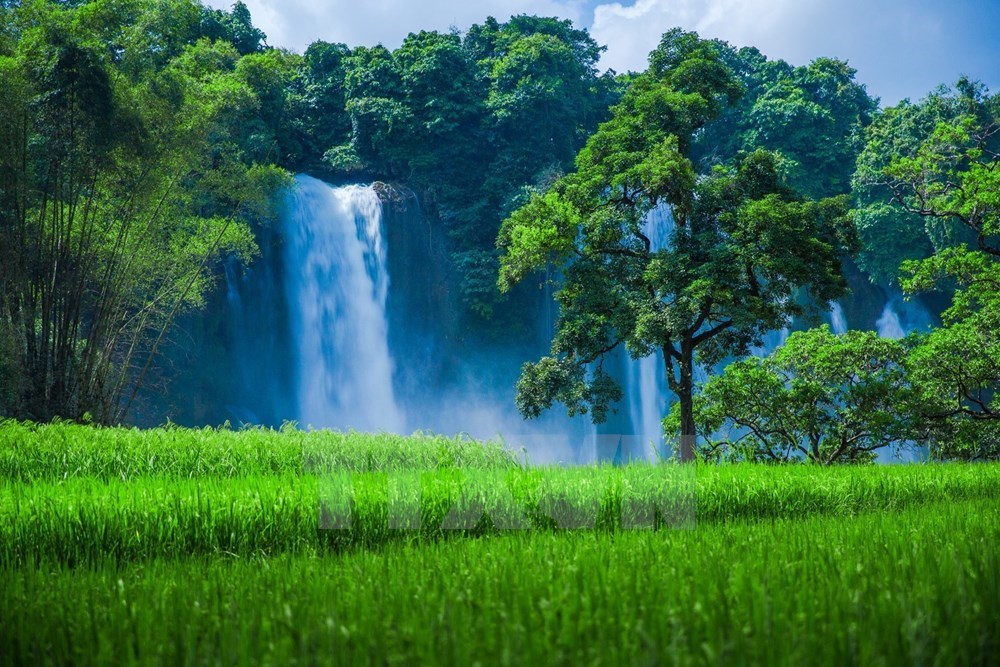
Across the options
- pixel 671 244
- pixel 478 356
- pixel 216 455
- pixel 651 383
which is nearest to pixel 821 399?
pixel 671 244

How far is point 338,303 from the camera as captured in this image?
22188mm

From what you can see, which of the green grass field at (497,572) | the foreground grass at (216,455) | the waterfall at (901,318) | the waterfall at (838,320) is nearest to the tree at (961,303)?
the green grass field at (497,572)

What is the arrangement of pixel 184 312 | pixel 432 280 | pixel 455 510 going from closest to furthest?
pixel 455 510, pixel 184 312, pixel 432 280

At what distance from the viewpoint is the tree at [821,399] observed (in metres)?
12.2

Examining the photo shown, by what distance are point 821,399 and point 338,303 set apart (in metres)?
14.1

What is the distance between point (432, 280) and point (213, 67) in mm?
9907

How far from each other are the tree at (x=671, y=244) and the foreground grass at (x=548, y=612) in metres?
9.27

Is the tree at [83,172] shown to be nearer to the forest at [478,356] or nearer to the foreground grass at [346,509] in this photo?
the forest at [478,356]

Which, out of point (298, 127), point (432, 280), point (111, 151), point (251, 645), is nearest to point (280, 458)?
point (251, 645)

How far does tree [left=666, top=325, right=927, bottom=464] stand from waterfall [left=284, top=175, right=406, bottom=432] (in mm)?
12224

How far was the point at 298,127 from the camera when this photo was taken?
2486cm

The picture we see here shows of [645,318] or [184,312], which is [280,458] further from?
[184,312]

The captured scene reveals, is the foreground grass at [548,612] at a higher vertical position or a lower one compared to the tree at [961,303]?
lower

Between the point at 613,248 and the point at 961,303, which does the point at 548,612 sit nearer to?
the point at 613,248
